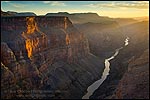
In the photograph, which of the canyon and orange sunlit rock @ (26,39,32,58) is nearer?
the canyon

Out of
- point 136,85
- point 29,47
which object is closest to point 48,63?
point 29,47

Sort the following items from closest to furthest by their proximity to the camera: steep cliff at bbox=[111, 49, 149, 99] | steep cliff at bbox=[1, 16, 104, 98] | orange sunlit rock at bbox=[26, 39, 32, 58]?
steep cliff at bbox=[111, 49, 149, 99] → steep cliff at bbox=[1, 16, 104, 98] → orange sunlit rock at bbox=[26, 39, 32, 58]

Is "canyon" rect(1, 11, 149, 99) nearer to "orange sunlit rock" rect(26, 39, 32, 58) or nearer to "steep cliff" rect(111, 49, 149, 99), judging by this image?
"orange sunlit rock" rect(26, 39, 32, 58)

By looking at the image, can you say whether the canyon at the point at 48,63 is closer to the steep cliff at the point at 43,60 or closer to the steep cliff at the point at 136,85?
the steep cliff at the point at 43,60

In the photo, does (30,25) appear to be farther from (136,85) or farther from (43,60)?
(136,85)

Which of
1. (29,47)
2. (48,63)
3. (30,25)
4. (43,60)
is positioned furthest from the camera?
(48,63)

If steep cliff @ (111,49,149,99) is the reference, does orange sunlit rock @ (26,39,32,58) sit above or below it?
above

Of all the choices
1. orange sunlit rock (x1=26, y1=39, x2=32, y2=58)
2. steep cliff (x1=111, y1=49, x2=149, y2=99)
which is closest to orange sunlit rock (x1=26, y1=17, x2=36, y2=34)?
orange sunlit rock (x1=26, y1=39, x2=32, y2=58)

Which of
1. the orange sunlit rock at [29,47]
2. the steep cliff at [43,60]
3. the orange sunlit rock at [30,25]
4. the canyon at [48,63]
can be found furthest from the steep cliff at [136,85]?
the orange sunlit rock at [30,25]
